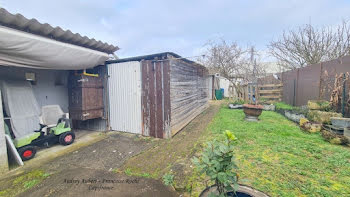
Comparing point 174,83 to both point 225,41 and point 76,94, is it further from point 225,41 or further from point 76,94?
point 225,41

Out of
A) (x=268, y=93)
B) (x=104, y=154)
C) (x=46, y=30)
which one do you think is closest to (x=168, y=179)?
(x=104, y=154)

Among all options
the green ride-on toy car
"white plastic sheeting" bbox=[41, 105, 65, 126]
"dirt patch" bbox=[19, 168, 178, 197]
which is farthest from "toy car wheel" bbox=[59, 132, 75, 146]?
"dirt patch" bbox=[19, 168, 178, 197]

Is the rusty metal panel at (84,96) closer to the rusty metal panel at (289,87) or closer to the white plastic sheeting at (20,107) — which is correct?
the white plastic sheeting at (20,107)

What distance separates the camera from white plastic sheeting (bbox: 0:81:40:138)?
3.12 m

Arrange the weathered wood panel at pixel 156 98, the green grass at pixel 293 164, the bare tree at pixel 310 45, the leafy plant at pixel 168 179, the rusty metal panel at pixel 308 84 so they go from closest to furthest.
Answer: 1. the green grass at pixel 293 164
2. the leafy plant at pixel 168 179
3. the weathered wood panel at pixel 156 98
4. the rusty metal panel at pixel 308 84
5. the bare tree at pixel 310 45

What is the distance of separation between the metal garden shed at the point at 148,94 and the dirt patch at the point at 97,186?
1816mm

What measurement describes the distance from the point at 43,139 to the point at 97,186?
2.30 metres

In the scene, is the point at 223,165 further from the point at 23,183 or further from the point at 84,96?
the point at 84,96

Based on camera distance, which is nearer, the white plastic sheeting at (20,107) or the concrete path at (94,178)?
the concrete path at (94,178)

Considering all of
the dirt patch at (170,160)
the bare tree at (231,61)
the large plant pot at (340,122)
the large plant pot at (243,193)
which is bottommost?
the dirt patch at (170,160)

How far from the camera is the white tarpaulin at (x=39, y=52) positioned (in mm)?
2475

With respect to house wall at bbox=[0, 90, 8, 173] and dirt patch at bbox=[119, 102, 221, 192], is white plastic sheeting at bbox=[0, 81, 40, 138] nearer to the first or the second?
house wall at bbox=[0, 90, 8, 173]

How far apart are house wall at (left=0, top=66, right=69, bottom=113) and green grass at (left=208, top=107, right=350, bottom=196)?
5466 millimetres

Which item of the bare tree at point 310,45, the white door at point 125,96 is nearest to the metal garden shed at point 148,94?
the white door at point 125,96
